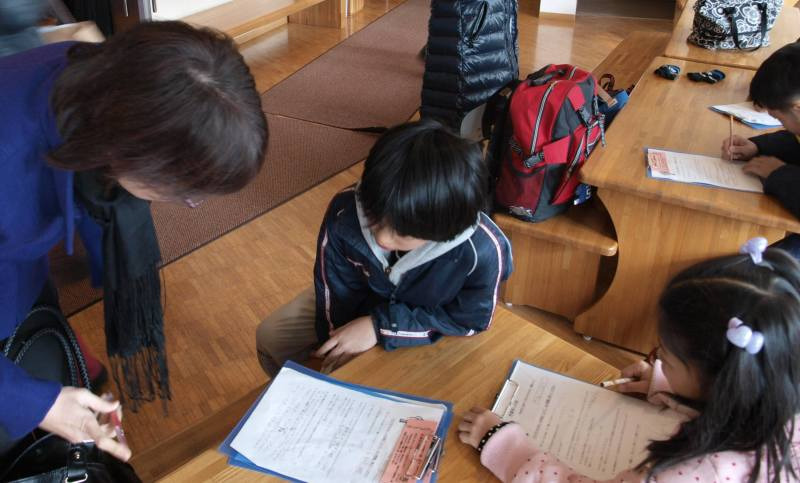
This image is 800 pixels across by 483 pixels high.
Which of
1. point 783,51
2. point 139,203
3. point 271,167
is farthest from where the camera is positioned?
point 271,167

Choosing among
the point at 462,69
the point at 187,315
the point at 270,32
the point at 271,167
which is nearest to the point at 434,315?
the point at 187,315

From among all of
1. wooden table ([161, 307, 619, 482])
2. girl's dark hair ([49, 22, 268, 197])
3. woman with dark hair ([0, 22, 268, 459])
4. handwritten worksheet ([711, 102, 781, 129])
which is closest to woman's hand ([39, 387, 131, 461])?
woman with dark hair ([0, 22, 268, 459])

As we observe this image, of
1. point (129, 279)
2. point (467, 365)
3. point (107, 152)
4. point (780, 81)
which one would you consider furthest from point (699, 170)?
point (107, 152)

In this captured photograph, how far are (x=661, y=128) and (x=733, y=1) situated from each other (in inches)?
36.8

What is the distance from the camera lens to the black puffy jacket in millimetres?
2725

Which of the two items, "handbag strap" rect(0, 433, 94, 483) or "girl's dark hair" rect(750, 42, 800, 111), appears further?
"girl's dark hair" rect(750, 42, 800, 111)

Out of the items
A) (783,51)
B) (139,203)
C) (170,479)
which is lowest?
(170,479)

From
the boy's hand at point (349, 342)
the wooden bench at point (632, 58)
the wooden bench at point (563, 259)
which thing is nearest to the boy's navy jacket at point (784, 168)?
the wooden bench at point (563, 259)

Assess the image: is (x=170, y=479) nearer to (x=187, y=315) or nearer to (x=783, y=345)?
(x=783, y=345)

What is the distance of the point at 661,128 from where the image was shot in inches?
84.1

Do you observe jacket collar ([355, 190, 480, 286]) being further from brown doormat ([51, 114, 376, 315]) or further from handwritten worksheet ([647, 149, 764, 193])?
brown doormat ([51, 114, 376, 315])

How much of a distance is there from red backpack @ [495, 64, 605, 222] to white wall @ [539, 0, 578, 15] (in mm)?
3690

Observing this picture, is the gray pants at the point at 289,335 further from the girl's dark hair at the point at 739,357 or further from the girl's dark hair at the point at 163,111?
the girl's dark hair at the point at 739,357

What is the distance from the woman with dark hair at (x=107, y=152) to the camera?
80 cm
